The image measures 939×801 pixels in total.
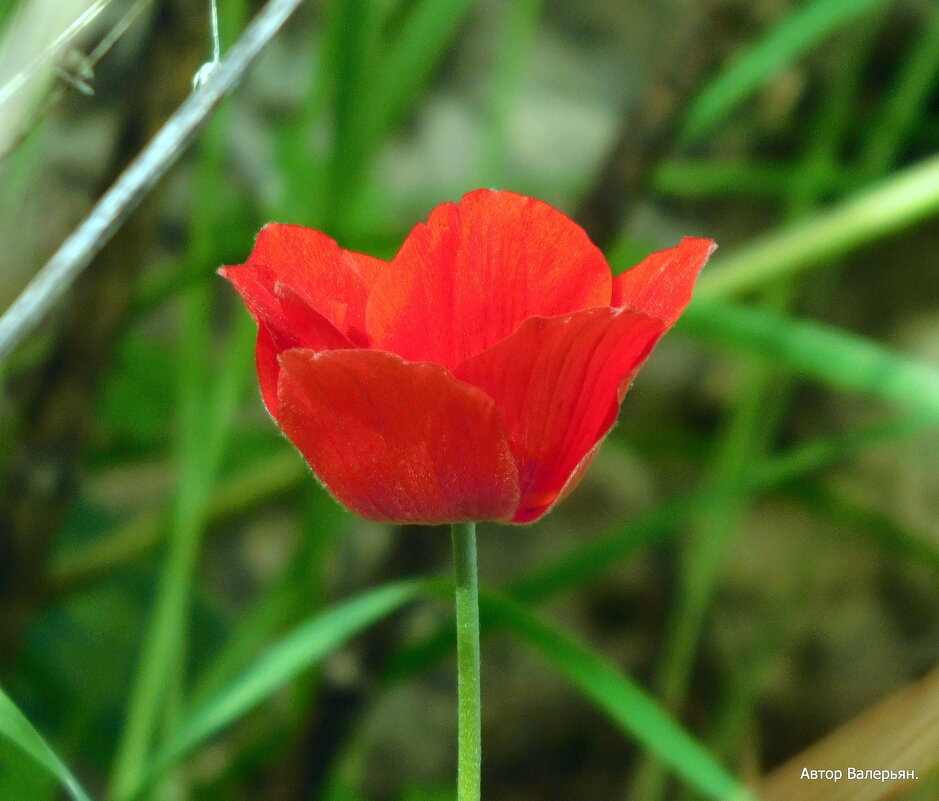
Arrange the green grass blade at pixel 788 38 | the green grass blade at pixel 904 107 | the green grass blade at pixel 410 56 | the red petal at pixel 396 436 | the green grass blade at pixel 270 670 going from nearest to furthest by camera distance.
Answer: the red petal at pixel 396 436 < the green grass blade at pixel 270 670 < the green grass blade at pixel 788 38 < the green grass blade at pixel 410 56 < the green grass blade at pixel 904 107

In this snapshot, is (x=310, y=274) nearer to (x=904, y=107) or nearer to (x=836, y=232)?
(x=836, y=232)

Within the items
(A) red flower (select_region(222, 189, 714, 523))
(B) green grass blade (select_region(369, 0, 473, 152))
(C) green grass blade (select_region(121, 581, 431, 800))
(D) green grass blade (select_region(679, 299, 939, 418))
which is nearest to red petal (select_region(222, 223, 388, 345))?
(A) red flower (select_region(222, 189, 714, 523))

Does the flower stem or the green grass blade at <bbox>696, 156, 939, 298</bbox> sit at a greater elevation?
the green grass blade at <bbox>696, 156, 939, 298</bbox>

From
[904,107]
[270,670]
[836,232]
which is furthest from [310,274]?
[904,107]

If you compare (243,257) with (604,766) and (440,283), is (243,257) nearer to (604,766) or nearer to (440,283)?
(440,283)

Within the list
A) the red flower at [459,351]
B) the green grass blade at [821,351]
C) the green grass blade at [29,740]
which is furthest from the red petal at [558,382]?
the green grass blade at [821,351]

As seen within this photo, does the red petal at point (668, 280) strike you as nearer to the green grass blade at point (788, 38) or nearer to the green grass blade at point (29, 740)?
the green grass blade at point (29, 740)

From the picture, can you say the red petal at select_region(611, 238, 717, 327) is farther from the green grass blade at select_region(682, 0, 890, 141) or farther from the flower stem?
the green grass blade at select_region(682, 0, 890, 141)
